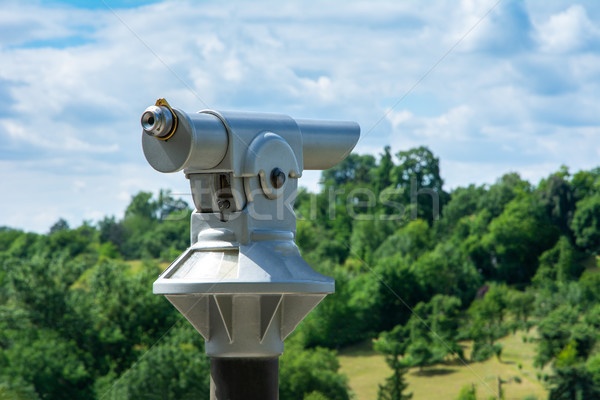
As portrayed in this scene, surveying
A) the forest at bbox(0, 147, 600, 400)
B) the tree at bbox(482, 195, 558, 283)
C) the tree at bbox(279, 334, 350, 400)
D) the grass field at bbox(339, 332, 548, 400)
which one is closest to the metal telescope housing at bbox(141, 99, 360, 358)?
the forest at bbox(0, 147, 600, 400)

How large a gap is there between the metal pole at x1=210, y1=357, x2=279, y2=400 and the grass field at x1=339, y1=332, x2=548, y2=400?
3726cm

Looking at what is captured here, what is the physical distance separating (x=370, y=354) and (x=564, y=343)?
13258 millimetres

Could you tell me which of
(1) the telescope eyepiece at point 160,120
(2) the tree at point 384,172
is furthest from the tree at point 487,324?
(1) the telescope eyepiece at point 160,120

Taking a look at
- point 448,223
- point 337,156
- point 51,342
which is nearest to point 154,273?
point 51,342

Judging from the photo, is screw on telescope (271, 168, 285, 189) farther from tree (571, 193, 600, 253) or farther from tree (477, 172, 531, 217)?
tree (477, 172, 531, 217)

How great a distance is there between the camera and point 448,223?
7250 cm

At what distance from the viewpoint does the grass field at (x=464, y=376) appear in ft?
137

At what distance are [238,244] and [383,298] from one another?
2111 inches

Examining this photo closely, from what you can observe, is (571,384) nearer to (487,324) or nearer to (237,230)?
(487,324)

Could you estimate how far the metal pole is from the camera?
403 centimetres

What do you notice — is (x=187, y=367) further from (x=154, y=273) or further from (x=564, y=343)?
(x=564, y=343)

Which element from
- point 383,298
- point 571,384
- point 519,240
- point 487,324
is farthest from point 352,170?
point 571,384

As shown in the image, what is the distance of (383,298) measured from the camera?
5684 centimetres

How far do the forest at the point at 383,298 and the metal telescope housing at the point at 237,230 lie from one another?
23.7 m
